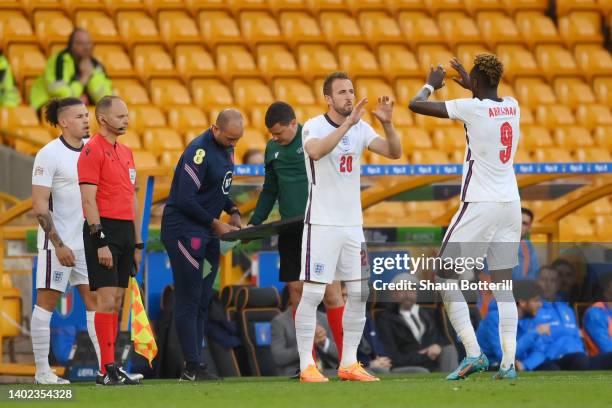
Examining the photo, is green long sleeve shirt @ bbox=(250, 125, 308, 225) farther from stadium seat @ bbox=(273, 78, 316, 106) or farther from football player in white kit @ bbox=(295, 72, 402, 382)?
stadium seat @ bbox=(273, 78, 316, 106)

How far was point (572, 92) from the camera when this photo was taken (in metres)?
20.1

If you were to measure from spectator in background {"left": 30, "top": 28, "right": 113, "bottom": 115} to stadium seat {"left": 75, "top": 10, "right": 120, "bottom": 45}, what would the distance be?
2601mm

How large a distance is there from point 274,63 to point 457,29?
9.89 ft

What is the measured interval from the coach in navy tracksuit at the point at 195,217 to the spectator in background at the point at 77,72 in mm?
6112

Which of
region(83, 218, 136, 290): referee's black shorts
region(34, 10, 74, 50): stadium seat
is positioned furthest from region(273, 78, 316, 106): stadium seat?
region(83, 218, 136, 290): referee's black shorts

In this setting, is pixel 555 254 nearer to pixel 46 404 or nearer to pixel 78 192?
pixel 78 192

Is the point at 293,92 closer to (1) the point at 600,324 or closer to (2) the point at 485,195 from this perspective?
(1) the point at 600,324

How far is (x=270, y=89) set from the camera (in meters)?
18.9

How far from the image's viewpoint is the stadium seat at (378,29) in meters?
20.1

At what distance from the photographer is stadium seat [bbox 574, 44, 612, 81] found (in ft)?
67.4

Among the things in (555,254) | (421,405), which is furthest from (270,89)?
(421,405)

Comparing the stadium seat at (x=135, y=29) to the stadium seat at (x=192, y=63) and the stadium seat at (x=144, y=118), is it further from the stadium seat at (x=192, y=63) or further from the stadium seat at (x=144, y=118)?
the stadium seat at (x=144, y=118)

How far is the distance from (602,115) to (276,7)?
488 centimetres

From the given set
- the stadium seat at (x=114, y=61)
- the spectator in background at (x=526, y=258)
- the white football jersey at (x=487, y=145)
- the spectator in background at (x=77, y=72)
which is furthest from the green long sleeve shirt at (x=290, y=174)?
the stadium seat at (x=114, y=61)
